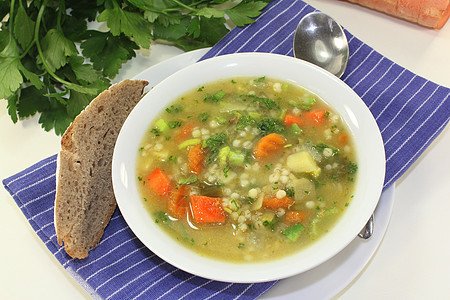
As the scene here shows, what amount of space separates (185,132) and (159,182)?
38 centimetres

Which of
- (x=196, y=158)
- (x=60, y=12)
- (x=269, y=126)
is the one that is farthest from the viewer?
(x=60, y=12)

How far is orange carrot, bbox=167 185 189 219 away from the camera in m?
2.80

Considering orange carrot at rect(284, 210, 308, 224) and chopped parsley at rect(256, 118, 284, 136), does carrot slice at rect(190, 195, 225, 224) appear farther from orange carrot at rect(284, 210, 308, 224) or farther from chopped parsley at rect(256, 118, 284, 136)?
chopped parsley at rect(256, 118, 284, 136)

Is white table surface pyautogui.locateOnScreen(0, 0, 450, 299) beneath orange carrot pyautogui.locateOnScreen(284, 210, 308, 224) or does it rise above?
beneath

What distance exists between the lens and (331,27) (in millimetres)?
3633

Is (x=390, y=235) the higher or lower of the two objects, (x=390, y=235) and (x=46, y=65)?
the lower

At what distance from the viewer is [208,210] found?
9.01ft

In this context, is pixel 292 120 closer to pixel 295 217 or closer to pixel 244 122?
pixel 244 122

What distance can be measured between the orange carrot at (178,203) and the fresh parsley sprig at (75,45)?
3.43 ft

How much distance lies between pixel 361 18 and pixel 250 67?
144 cm

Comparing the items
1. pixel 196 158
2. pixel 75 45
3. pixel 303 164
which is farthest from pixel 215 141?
pixel 75 45

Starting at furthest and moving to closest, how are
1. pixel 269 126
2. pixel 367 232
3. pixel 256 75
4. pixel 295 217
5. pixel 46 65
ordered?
pixel 46 65 → pixel 256 75 → pixel 269 126 → pixel 367 232 → pixel 295 217

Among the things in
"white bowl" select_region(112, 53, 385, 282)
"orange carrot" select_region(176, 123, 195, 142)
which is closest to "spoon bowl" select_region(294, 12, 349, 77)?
"white bowl" select_region(112, 53, 385, 282)

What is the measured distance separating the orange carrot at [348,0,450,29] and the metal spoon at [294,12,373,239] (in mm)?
759
